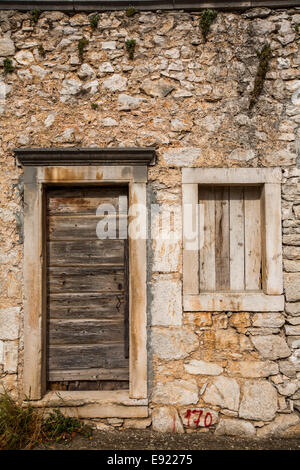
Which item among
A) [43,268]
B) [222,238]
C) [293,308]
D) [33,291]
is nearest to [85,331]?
[33,291]

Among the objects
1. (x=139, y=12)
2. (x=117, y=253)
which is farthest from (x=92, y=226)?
(x=139, y=12)

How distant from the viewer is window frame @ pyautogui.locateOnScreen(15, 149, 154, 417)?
300cm

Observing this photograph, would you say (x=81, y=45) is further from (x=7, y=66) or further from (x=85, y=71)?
Result: (x=7, y=66)

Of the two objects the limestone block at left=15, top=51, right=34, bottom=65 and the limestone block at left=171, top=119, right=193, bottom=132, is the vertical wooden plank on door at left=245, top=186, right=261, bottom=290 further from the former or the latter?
the limestone block at left=15, top=51, right=34, bottom=65

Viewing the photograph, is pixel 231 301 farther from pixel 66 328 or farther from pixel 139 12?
pixel 139 12

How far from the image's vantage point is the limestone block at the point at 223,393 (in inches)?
117

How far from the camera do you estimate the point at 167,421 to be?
2.97 meters

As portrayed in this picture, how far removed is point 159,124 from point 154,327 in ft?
6.16

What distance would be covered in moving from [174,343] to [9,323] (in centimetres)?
152

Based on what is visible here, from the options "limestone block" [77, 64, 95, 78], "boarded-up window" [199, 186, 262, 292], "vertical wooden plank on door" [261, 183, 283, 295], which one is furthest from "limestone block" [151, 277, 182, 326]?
"limestone block" [77, 64, 95, 78]

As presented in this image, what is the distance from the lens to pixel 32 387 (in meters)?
3.00

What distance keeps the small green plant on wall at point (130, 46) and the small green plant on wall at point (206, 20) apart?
65 cm

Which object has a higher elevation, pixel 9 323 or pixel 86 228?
pixel 86 228

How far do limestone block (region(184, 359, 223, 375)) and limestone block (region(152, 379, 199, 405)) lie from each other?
89 mm
